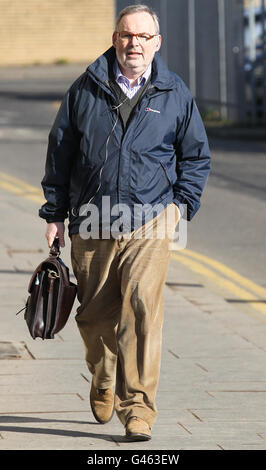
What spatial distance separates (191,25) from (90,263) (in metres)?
20.9

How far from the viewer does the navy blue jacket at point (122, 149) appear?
4.90m

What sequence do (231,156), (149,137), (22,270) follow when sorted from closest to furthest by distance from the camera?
(149,137)
(22,270)
(231,156)

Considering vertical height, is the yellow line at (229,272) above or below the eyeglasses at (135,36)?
below

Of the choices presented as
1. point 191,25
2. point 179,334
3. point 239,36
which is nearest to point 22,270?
point 179,334

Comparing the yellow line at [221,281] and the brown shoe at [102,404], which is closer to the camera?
the brown shoe at [102,404]

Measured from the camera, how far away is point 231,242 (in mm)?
10992

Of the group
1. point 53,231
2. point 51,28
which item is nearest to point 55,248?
point 53,231

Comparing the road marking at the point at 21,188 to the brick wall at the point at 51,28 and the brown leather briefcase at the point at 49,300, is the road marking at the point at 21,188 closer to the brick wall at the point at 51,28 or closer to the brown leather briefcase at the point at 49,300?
the brown leather briefcase at the point at 49,300

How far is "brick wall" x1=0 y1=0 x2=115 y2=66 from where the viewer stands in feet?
144

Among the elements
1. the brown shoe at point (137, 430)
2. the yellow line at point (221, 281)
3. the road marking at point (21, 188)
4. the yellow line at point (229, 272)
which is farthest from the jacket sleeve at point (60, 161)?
the road marking at point (21, 188)

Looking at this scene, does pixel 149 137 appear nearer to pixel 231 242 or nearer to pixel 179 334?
pixel 179 334

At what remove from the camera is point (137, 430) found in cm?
485

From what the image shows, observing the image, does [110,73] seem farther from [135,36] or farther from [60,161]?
[60,161]

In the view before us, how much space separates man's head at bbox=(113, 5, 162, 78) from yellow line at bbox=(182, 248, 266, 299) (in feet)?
13.5
